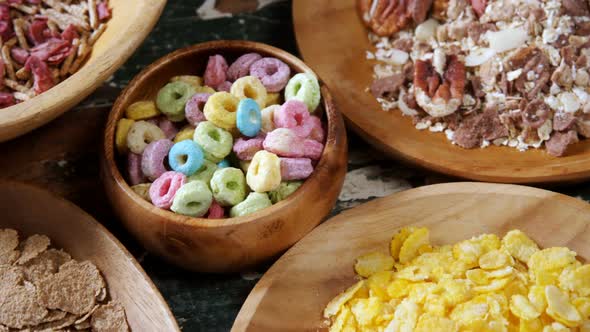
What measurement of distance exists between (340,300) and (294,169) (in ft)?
0.63

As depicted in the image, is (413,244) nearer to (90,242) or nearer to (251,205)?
(251,205)

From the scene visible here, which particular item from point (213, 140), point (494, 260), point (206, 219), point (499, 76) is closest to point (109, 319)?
point (206, 219)

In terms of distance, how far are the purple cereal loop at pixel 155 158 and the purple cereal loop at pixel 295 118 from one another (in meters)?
0.17

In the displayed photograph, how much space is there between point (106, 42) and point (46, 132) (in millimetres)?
207

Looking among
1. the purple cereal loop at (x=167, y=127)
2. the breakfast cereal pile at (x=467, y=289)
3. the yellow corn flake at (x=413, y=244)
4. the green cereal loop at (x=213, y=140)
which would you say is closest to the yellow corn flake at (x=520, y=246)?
the breakfast cereal pile at (x=467, y=289)

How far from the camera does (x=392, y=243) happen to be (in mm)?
1195

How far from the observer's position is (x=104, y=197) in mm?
1320

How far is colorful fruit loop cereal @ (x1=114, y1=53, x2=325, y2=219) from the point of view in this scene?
1.15 metres

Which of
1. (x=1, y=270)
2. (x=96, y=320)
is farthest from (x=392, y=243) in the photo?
Answer: (x=1, y=270)

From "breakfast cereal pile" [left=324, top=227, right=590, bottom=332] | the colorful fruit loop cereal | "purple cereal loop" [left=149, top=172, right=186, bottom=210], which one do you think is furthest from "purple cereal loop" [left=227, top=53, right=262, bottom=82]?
"breakfast cereal pile" [left=324, top=227, right=590, bottom=332]

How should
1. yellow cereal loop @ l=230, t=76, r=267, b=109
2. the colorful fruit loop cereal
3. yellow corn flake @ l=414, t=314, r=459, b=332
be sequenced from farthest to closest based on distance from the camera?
yellow cereal loop @ l=230, t=76, r=267, b=109 → the colorful fruit loop cereal → yellow corn flake @ l=414, t=314, r=459, b=332

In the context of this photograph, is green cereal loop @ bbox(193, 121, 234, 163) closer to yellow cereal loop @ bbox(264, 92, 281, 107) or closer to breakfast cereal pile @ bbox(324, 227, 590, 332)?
yellow cereal loop @ bbox(264, 92, 281, 107)

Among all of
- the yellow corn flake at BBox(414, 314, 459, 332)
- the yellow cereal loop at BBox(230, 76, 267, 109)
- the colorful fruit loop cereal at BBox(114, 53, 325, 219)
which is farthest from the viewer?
the yellow cereal loop at BBox(230, 76, 267, 109)

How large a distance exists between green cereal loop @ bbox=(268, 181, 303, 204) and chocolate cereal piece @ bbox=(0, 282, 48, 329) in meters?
0.34
